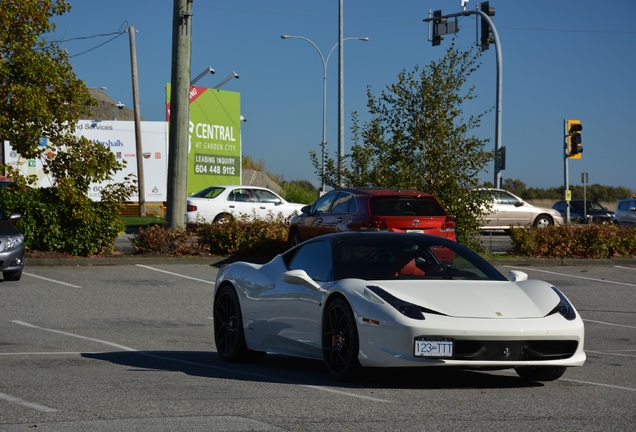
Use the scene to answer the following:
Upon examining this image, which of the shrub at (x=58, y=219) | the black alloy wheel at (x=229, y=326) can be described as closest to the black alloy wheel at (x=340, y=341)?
the black alloy wheel at (x=229, y=326)

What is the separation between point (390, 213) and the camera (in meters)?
20.3

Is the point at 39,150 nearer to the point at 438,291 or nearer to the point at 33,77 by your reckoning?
the point at 33,77

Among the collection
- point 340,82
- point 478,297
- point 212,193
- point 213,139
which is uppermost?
point 340,82

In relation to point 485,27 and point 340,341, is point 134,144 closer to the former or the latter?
point 485,27

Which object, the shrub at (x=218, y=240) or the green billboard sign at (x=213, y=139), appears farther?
the green billboard sign at (x=213, y=139)

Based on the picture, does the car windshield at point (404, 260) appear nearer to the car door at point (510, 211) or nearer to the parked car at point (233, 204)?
the parked car at point (233, 204)

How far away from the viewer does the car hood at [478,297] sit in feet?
27.3

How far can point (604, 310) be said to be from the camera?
17.3 metres

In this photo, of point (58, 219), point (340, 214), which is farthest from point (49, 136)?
point (340, 214)

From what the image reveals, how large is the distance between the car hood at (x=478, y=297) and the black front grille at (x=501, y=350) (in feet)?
0.70

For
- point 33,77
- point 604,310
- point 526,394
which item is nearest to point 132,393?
point 526,394

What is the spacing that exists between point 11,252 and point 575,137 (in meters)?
19.9

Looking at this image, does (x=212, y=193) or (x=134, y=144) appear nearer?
(x=212, y=193)

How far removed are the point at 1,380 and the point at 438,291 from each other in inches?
135
